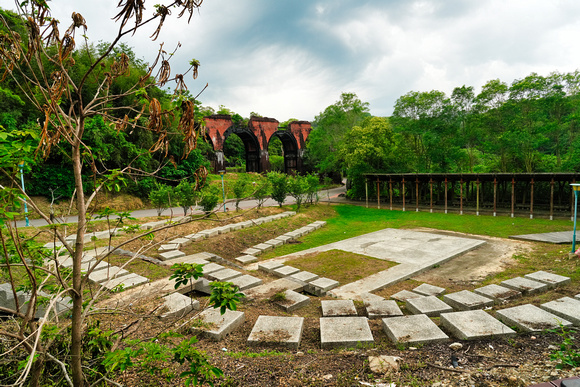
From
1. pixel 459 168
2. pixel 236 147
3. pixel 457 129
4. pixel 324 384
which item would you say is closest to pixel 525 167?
pixel 459 168

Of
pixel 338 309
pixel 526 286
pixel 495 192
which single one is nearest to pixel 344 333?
pixel 338 309

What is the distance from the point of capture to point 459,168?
2444 centimetres

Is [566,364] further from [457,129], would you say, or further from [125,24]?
[457,129]

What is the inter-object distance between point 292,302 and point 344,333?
166 centimetres

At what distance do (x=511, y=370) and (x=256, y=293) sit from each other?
3823mm

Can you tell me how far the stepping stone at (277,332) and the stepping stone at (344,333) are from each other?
11.7 inches

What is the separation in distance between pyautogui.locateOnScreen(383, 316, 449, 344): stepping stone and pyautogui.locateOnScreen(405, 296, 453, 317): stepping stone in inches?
29.8

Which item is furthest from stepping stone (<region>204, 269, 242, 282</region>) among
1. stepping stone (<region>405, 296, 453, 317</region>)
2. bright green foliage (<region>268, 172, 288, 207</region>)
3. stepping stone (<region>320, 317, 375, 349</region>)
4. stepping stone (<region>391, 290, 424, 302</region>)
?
bright green foliage (<region>268, 172, 288, 207</region>)

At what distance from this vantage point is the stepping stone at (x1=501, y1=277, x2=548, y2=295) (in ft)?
17.6

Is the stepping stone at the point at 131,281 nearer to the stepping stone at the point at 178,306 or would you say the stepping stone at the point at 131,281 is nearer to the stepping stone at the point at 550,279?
the stepping stone at the point at 178,306

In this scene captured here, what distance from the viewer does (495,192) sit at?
15.0 m

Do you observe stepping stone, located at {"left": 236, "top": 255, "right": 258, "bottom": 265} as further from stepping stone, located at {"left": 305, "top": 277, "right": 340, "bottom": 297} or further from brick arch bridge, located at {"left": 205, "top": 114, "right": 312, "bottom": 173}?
brick arch bridge, located at {"left": 205, "top": 114, "right": 312, "bottom": 173}

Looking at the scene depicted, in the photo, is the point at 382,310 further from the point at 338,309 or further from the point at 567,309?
the point at 567,309

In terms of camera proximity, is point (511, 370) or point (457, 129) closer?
point (511, 370)
